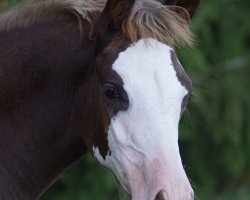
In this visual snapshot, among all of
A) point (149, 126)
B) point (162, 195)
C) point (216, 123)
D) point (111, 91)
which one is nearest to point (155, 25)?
point (111, 91)

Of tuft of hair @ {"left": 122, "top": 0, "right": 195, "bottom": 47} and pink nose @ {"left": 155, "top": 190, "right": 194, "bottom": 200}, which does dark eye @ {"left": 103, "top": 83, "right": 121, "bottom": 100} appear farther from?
pink nose @ {"left": 155, "top": 190, "right": 194, "bottom": 200}

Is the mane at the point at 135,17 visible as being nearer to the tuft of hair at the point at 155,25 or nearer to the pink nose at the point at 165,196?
the tuft of hair at the point at 155,25

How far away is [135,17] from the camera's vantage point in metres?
4.14

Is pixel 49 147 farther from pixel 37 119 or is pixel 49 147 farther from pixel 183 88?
pixel 183 88

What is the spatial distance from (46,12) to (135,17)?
439mm

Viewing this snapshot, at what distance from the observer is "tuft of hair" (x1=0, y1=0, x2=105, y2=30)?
14.1 ft

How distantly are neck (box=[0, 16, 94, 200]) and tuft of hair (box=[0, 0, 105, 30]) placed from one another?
32 mm

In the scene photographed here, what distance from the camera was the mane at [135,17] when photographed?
13.5ft

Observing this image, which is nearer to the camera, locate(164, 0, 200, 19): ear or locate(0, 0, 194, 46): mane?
locate(0, 0, 194, 46): mane

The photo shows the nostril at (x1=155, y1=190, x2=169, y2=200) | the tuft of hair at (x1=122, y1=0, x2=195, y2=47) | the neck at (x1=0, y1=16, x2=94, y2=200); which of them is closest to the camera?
the nostril at (x1=155, y1=190, x2=169, y2=200)

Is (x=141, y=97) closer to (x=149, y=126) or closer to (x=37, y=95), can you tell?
(x=149, y=126)

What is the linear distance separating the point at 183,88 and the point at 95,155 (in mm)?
514

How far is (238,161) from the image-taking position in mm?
9719

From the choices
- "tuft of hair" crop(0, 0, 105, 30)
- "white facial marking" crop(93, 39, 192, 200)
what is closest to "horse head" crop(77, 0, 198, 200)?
"white facial marking" crop(93, 39, 192, 200)
